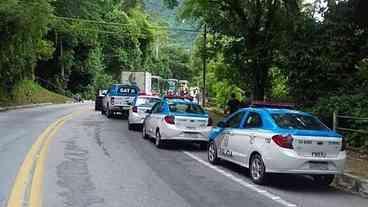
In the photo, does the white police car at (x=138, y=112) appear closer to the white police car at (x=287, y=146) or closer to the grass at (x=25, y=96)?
the white police car at (x=287, y=146)

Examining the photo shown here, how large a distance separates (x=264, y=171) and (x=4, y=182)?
15.3 ft

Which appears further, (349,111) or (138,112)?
(138,112)

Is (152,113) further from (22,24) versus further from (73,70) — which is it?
(73,70)

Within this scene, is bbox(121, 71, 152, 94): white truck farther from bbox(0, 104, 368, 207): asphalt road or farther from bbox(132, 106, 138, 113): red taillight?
bbox(0, 104, 368, 207): asphalt road

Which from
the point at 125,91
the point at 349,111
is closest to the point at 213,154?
the point at 349,111

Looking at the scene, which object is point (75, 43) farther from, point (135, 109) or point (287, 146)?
point (287, 146)

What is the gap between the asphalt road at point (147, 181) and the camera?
948cm

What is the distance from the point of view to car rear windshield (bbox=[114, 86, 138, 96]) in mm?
33125

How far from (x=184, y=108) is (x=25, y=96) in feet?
116

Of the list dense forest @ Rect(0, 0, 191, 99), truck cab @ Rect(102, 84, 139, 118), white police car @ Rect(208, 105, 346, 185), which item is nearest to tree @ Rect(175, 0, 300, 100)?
dense forest @ Rect(0, 0, 191, 99)

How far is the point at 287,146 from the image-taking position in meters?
11.2

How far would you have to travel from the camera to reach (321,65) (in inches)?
837

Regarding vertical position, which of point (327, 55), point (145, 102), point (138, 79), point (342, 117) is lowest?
point (342, 117)

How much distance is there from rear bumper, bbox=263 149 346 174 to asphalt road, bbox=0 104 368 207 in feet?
1.19
